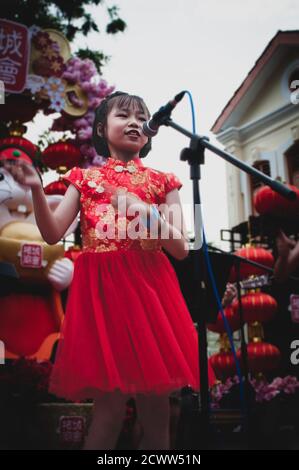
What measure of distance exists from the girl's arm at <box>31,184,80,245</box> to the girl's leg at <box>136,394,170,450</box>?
51 cm

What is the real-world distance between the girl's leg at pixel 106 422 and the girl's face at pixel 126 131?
2.47ft

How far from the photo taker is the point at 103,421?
4.14ft

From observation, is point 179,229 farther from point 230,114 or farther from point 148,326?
point 230,114

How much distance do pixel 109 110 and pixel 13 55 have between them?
123 inches

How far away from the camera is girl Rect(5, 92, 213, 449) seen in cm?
126

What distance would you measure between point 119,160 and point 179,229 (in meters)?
0.31

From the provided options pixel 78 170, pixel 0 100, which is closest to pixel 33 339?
pixel 0 100

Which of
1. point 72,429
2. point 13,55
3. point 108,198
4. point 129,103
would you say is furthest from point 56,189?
point 108,198

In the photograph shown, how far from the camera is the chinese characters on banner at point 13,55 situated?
420cm

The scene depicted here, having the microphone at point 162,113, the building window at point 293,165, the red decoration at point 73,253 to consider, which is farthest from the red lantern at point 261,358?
the microphone at point 162,113

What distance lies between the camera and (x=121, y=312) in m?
1.33

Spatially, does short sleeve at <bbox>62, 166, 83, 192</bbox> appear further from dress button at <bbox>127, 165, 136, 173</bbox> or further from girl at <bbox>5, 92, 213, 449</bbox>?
dress button at <bbox>127, 165, 136, 173</bbox>

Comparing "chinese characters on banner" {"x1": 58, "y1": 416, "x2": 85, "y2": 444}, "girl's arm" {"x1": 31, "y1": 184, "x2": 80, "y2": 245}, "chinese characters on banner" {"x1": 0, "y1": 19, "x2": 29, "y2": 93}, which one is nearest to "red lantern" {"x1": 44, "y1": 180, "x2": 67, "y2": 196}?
"chinese characters on banner" {"x1": 0, "y1": 19, "x2": 29, "y2": 93}
